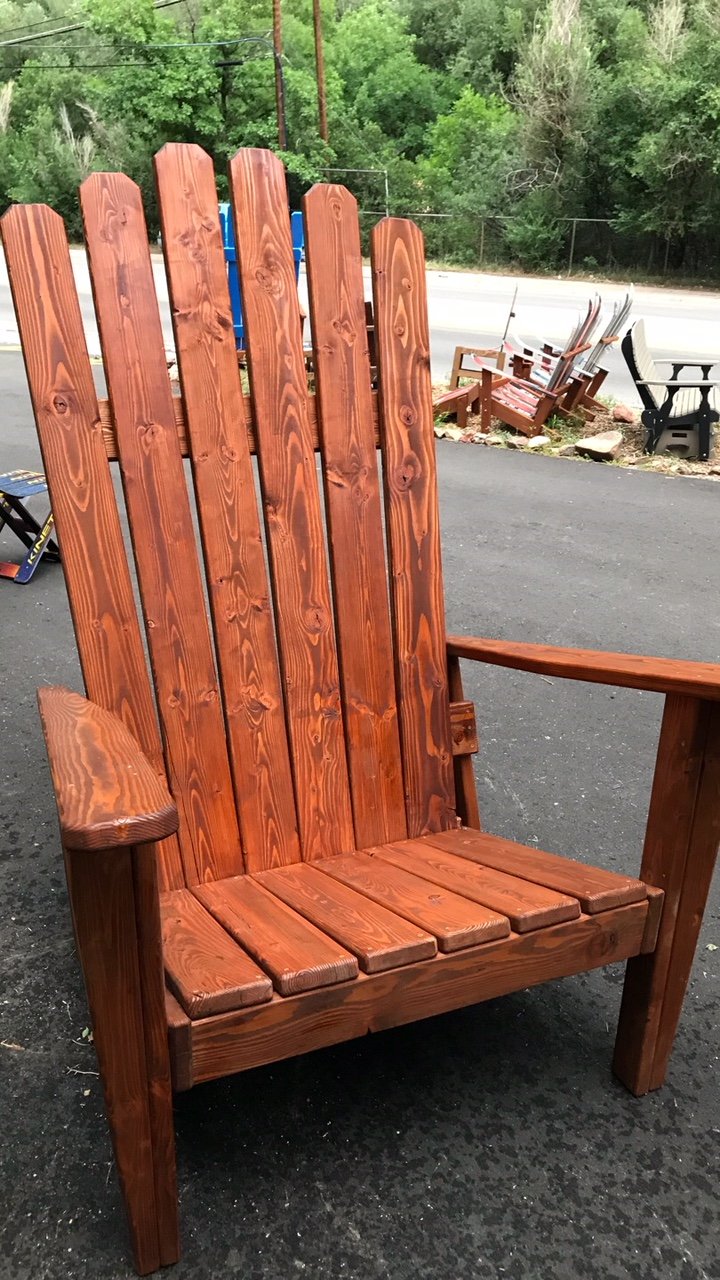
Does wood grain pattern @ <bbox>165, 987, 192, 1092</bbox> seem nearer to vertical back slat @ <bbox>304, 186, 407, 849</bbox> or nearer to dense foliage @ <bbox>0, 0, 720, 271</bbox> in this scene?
vertical back slat @ <bbox>304, 186, 407, 849</bbox>

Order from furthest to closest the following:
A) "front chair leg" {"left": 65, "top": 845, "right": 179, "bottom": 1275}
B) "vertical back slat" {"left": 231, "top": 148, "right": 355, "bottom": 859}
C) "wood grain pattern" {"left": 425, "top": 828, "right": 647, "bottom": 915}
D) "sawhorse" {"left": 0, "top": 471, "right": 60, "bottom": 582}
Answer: "sawhorse" {"left": 0, "top": 471, "right": 60, "bottom": 582}, "vertical back slat" {"left": 231, "top": 148, "right": 355, "bottom": 859}, "wood grain pattern" {"left": 425, "top": 828, "right": 647, "bottom": 915}, "front chair leg" {"left": 65, "top": 845, "right": 179, "bottom": 1275}

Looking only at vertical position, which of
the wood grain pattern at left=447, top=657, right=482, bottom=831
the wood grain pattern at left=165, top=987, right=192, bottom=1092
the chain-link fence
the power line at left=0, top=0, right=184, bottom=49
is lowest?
the chain-link fence

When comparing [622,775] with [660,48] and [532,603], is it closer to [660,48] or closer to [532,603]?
[532,603]

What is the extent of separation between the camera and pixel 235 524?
198 centimetres

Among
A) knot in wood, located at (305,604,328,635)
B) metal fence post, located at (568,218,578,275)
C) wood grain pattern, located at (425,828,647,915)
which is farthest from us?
metal fence post, located at (568,218,578,275)

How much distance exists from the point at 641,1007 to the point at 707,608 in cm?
293

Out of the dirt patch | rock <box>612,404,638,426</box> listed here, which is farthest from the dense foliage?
the dirt patch

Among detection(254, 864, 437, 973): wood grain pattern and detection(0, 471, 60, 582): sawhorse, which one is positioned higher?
detection(254, 864, 437, 973): wood grain pattern

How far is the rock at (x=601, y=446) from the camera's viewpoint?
7.16m

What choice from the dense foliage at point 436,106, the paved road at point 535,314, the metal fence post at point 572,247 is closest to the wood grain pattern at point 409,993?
the paved road at point 535,314

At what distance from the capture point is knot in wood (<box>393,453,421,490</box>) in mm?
2109

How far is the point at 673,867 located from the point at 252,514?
3.39 feet

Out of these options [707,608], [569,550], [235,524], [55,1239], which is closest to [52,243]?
[235,524]

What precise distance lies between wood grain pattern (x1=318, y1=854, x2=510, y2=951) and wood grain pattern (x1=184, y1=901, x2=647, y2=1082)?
0.03 metres
